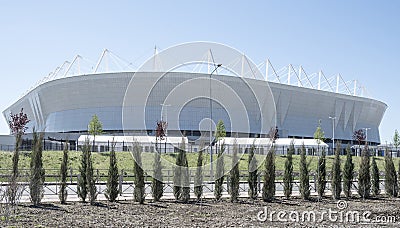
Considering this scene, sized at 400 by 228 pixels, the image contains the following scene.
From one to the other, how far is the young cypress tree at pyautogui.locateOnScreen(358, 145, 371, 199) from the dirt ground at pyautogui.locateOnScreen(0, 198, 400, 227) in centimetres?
405

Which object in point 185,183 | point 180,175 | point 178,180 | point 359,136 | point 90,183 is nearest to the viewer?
point 90,183

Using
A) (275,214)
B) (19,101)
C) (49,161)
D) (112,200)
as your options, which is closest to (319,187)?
(275,214)

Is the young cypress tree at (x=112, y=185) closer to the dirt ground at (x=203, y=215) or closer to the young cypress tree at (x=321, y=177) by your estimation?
the dirt ground at (x=203, y=215)

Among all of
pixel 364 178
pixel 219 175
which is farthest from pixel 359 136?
pixel 219 175

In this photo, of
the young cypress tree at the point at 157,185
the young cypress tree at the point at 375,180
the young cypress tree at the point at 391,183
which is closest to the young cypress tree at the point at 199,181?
the young cypress tree at the point at 157,185

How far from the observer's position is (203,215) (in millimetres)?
15797

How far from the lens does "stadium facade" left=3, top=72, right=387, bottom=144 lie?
74.6m

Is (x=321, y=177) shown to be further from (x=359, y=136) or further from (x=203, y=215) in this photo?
(x=359, y=136)

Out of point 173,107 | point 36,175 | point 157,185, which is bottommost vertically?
point 157,185

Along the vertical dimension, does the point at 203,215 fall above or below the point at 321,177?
below

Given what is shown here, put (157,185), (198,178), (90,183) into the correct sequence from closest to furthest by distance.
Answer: (90,183)
(157,185)
(198,178)

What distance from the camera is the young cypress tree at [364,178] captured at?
79.9ft

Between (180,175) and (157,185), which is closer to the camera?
(157,185)

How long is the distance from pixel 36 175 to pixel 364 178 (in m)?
16.5
